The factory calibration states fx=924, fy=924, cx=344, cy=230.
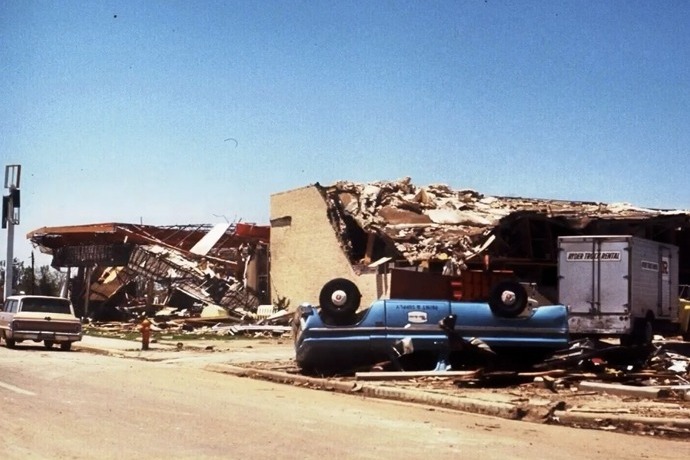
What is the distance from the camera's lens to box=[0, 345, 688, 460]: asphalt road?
934cm

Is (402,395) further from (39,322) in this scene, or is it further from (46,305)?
(46,305)

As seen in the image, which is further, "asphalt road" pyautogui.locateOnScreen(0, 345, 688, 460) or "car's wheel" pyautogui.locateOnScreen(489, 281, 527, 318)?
"car's wheel" pyautogui.locateOnScreen(489, 281, 527, 318)

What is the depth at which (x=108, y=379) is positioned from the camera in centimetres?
1781

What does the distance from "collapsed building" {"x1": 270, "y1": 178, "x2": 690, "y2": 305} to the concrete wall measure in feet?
0.14

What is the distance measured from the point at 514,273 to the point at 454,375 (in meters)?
17.0

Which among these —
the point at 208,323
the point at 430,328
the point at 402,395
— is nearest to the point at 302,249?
the point at 208,323

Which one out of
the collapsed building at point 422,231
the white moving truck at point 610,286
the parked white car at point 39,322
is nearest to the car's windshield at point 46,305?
the parked white car at point 39,322

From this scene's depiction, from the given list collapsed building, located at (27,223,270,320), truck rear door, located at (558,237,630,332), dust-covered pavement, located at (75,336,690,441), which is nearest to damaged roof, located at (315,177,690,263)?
collapsed building, located at (27,223,270,320)

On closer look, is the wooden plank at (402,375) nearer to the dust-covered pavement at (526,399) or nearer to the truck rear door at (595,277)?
the dust-covered pavement at (526,399)

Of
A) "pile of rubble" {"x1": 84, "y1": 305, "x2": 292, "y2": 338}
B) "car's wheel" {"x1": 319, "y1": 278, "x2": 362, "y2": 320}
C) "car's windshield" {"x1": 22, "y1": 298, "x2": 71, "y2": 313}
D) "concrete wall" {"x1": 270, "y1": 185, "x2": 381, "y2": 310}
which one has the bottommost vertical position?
"pile of rubble" {"x1": 84, "y1": 305, "x2": 292, "y2": 338}

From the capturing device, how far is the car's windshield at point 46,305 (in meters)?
28.6

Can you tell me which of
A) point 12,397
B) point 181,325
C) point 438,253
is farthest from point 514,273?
point 12,397

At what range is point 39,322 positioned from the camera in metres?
28.0

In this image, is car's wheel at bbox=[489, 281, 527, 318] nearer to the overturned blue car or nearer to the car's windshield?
the overturned blue car
